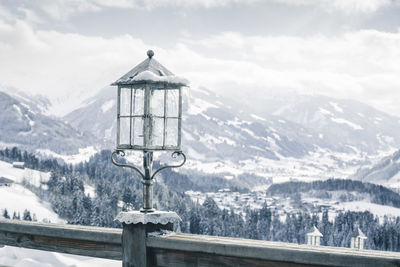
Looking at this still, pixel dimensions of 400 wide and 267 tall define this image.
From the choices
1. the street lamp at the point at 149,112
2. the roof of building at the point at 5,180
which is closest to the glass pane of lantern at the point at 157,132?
the street lamp at the point at 149,112

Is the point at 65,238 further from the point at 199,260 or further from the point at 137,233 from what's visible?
the point at 199,260

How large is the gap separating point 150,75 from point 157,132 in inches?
24.7

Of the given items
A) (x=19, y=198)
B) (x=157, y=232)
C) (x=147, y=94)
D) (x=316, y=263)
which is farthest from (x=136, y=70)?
(x=19, y=198)

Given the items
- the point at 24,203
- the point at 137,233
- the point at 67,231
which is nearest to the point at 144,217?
the point at 137,233

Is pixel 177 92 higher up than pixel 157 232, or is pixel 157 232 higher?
pixel 177 92

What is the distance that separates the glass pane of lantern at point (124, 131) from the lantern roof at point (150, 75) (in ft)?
1.42

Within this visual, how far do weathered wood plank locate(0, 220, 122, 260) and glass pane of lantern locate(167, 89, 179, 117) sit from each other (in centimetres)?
143

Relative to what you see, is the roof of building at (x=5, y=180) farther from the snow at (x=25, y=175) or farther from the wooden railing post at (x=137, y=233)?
the wooden railing post at (x=137, y=233)

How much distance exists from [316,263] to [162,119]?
2.38 metres

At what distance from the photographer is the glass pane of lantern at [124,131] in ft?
18.4

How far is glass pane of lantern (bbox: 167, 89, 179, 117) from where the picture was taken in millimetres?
5586

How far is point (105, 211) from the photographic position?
151m

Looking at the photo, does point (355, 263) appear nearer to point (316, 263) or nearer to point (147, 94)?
point (316, 263)

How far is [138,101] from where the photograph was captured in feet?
18.1
